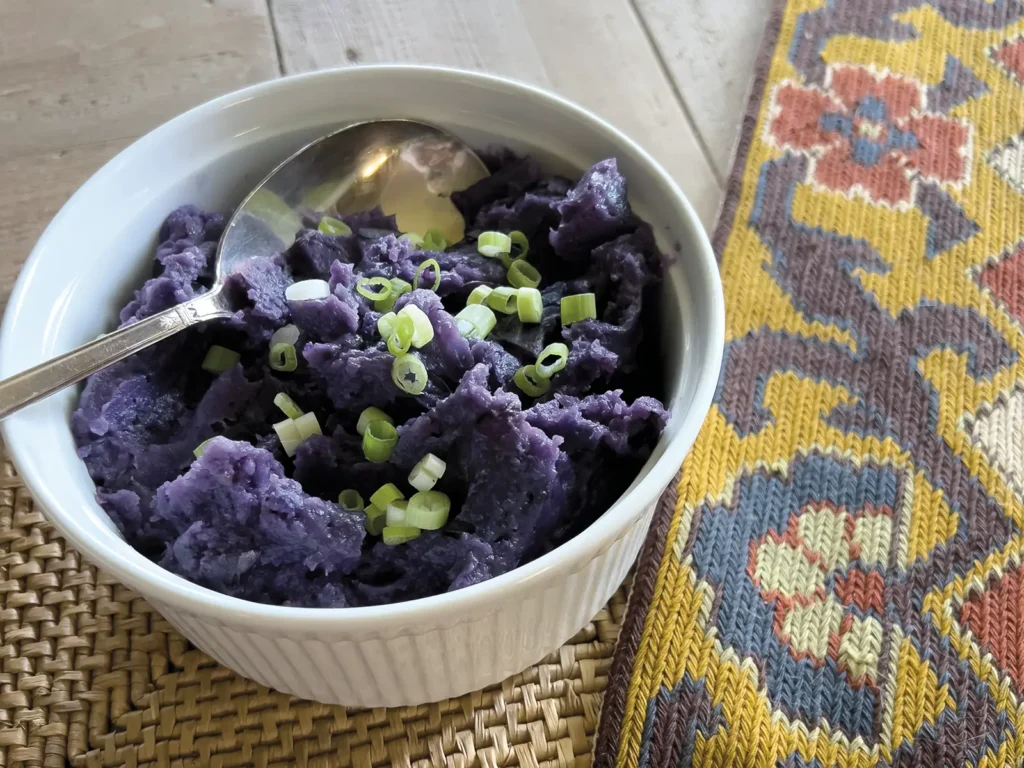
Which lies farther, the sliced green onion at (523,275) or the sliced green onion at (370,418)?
the sliced green onion at (523,275)

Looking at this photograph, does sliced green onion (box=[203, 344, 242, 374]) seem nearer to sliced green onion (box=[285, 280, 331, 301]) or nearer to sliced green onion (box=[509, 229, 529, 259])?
sliced green onion (box=[285, 280, 331, 301])

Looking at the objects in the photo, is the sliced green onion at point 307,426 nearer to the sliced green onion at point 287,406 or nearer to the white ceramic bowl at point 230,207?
the sliced green onion at point 287,406

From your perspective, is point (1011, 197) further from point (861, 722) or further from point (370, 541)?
point (370, 541)

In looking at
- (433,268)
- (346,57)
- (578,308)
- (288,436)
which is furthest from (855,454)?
(346,57)

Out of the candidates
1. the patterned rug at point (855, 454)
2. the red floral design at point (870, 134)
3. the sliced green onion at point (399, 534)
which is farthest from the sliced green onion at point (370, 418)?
the red floral design at point (870, 134)

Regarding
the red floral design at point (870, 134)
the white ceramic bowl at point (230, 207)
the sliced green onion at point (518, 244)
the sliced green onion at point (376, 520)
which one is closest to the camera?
the white ceramic bowl at point (230, 207)

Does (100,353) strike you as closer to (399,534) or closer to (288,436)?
(288,436)
